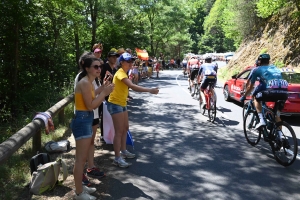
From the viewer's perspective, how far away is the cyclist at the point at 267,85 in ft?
18.6

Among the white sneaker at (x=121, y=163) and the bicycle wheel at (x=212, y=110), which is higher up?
the bicycle wheel at (x=212, y=110)

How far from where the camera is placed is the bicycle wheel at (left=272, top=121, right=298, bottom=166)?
5.24 m

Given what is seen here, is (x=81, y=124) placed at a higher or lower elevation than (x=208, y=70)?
lower

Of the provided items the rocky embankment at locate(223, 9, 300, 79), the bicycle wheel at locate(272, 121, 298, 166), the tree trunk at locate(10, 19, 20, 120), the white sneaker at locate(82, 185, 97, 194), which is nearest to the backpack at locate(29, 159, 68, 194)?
→ the white sneaker at locate(82, 185, 97, 194)

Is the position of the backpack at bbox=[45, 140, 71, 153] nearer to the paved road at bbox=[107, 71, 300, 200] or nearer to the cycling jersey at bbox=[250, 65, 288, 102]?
the paved road at bbox=[107, 71, 300, 200]

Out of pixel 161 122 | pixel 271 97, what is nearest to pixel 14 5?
pixel 161 122

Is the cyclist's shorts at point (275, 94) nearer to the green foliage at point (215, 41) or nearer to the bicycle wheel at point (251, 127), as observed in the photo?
the bicycle wheel at point (251, 127)

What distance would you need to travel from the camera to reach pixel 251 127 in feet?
22.1

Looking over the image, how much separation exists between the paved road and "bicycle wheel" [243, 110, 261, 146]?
0.16m

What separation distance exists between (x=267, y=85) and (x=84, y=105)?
3628 mm

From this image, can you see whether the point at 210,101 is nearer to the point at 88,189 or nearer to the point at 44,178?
the point at 88,189

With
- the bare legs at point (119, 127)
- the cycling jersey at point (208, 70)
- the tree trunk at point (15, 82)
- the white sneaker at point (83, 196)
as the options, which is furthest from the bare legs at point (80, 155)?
the tree trunk at point (15, 82)

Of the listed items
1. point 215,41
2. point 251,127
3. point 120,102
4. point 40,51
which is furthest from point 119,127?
point 215,41

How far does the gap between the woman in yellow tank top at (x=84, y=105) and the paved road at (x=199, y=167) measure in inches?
31.0
